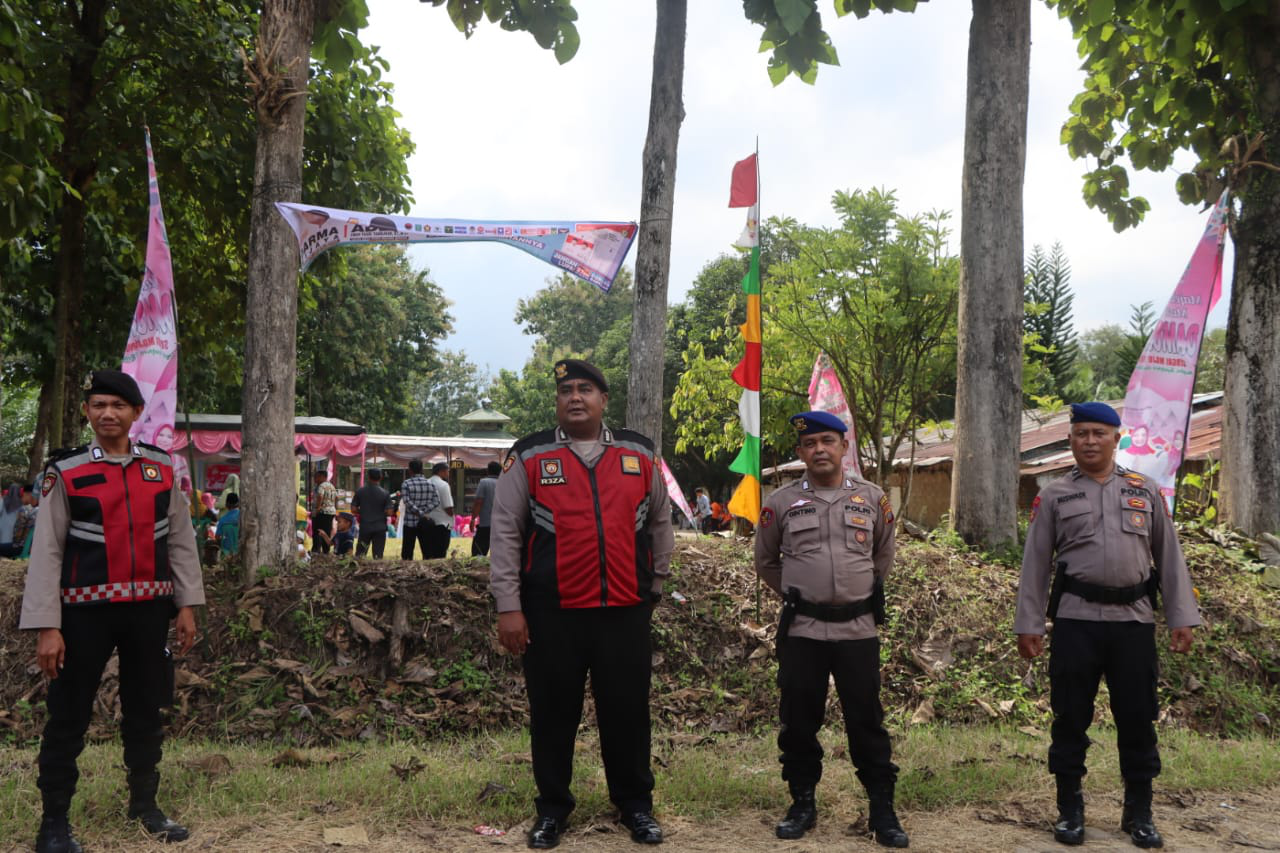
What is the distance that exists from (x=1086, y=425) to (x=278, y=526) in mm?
5658

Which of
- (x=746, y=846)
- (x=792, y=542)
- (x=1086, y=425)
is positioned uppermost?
(x=1086, y=425)

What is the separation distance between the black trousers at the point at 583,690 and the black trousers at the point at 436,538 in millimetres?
8808

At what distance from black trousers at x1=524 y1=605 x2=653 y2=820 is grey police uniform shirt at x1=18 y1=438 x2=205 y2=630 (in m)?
1.48

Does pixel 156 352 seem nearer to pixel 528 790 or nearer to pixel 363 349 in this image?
pixel 528 790

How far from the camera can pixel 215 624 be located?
6965mm

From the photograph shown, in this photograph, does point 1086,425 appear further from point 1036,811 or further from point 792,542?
point 1036,811

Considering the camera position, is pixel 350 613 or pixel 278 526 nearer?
pixel 350 613

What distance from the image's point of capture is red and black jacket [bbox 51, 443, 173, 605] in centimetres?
408

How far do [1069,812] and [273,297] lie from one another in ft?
20.5

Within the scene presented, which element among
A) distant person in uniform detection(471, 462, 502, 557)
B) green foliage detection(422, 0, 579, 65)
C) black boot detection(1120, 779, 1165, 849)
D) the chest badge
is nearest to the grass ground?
black boot detection(1120, 779, 1165, 849)

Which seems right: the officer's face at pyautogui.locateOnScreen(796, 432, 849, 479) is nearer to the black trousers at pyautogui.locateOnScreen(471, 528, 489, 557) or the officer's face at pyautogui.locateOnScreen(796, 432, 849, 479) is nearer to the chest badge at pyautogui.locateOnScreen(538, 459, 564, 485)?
the chest badge at pyautogui.locateOnScreen(538, 459, 564, 485)

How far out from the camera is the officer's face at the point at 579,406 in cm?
436

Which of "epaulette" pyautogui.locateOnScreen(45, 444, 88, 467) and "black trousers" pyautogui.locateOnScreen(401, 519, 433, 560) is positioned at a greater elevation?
"epaulette" pyautogui.locateOnScreen(45, 444, 88, 467)

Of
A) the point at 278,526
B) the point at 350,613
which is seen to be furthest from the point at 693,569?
the point at 278,526
